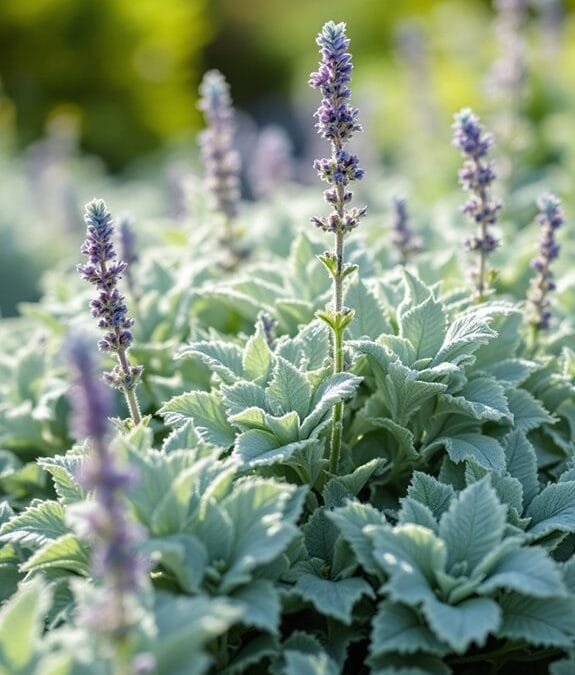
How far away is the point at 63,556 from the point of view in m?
2.63

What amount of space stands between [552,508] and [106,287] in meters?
1.58

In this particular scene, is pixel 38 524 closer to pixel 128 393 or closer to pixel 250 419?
pixel 128 393

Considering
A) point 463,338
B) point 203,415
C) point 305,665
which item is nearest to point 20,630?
point 305,665

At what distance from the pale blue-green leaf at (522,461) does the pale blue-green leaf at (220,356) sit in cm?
96

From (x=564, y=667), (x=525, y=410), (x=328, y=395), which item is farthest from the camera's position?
(x=525, y=410)

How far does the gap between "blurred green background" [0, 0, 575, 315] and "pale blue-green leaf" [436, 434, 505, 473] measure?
322cm

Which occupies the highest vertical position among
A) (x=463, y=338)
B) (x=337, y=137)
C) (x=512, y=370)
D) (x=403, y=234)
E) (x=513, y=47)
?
(x=513, y=47)

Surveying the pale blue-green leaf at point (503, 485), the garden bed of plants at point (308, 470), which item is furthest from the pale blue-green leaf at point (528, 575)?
the pale blue-green leaf at point (503, 485)

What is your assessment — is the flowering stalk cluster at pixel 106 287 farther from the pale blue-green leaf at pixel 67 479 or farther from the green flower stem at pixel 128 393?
the pale blue-green leaf at pixel 67 479

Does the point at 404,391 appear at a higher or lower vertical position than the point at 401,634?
higher

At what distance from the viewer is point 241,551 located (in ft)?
8.16

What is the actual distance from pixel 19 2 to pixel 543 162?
1009 cm

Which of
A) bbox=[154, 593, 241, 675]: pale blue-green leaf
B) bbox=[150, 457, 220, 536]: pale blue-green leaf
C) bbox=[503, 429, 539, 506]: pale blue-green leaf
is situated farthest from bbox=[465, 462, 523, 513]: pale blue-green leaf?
bbox=[154, 593, 241, 675]: pale blue-green leaf

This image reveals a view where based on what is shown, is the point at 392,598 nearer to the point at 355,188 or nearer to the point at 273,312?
the point at 273,312
